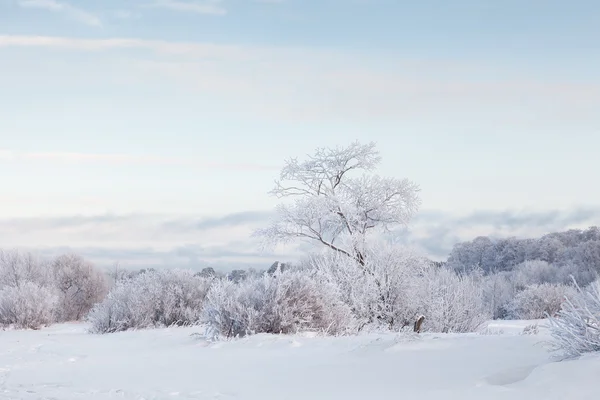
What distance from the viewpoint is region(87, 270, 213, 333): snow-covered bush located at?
60.1 feet

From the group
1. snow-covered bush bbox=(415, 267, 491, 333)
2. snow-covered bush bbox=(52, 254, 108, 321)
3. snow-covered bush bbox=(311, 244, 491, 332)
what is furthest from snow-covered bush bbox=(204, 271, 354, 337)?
snow-covered bush bbox=(52, 254, 108, 321)

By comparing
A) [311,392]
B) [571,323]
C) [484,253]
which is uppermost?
[571,323]

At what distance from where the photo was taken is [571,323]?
720cm

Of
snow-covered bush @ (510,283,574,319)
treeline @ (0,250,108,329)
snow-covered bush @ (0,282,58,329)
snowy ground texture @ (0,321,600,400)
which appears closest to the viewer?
snowy ground texture @ (0,321,600,400)

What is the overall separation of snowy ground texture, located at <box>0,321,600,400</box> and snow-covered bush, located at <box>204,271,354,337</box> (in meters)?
0.86

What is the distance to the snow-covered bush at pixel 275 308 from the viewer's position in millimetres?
13250

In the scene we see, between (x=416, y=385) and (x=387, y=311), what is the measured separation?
11.3m

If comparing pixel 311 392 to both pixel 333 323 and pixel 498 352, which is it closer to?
pixel 498 352

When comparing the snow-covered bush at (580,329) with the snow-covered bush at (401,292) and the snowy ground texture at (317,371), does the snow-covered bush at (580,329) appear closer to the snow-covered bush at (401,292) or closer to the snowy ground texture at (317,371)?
the snowy ground texture at (317,371)

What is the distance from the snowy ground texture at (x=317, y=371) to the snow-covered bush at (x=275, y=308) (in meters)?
0.86

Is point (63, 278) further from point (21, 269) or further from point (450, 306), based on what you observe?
point (450, 306)

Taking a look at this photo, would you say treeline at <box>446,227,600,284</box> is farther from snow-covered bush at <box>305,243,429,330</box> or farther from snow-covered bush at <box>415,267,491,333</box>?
snow-covered bush at <box>415,267,491,333</box>

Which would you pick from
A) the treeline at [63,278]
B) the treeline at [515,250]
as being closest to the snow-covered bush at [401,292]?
the treeline at [63,278]

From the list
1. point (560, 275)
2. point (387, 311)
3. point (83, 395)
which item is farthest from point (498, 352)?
point (560, 275)
